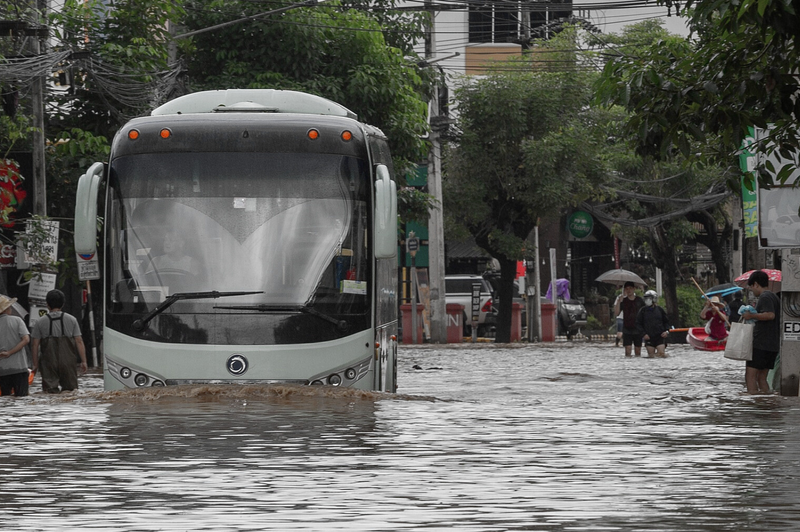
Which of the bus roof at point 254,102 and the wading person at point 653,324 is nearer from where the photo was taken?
the bus roof at point 254,102

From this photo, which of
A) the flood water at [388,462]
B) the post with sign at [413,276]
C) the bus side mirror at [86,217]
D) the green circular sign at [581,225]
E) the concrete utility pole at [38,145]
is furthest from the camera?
the green circular sign at [581,225]

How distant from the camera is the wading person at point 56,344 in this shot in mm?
17484

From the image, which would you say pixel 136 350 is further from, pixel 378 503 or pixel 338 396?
pixel 378 503

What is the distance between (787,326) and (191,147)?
7.78 metres

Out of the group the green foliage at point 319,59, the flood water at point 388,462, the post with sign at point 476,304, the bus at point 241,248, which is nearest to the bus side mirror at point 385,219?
the bus at point 241,248

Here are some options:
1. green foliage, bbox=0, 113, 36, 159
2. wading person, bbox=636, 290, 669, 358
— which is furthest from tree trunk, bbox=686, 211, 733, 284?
green foliage, bbox=0, 113, 36, 159

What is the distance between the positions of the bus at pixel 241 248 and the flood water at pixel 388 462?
33 cm

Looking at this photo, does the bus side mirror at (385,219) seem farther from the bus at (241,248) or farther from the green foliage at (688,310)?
the green foliage at (688,310)

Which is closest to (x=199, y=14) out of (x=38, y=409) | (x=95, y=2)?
(x=95, y=2)

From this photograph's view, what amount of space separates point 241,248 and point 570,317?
38.4m

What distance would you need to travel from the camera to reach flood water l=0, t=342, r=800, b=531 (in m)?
6.90

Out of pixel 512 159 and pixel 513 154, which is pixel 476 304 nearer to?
pixel 512 159

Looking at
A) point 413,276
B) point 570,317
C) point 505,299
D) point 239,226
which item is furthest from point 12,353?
point 570,317

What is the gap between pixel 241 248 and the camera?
42.9 feet
